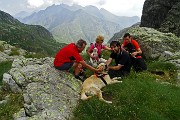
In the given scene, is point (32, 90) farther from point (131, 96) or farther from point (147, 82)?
point (147, 82)

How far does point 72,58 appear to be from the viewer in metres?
17.5

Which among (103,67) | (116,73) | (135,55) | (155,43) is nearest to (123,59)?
(116,73)

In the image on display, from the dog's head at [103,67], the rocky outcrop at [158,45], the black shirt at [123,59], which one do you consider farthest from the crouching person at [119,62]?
the rocky outcrop at [158,45]

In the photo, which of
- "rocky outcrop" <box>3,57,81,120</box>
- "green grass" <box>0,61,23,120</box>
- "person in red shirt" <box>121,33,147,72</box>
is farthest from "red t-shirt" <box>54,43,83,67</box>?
"person in red shirt" <box>121,33,147,72</box>

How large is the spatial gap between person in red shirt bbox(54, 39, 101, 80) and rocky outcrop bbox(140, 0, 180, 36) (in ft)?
75.6

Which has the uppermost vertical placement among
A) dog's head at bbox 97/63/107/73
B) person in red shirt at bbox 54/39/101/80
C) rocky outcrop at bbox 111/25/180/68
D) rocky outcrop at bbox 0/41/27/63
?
person in red shirt at bbox 54/39/101/80

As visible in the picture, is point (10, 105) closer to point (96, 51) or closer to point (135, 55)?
point (96, 51)

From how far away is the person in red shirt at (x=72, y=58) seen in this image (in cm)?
1670

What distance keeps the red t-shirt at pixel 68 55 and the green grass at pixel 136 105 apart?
299 centimetres

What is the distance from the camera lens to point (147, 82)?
53.3 feet

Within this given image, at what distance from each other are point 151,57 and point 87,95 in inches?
473

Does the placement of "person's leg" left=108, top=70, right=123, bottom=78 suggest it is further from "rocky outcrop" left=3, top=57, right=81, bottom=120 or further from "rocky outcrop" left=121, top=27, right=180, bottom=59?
"rocky outcrop" left=121, top=27, right=180, bottom=59

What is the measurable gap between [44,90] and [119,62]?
6.17 m

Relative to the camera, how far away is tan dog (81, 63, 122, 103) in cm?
1521
